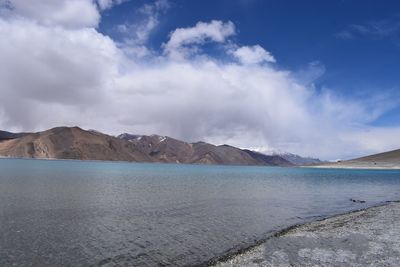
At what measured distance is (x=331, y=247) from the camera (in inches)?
904

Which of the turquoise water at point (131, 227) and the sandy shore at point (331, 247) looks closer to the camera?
the sandy shore at point (331, 247)

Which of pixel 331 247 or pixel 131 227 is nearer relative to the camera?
pixel 331 247

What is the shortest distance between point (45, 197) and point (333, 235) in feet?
124

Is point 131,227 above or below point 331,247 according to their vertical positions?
below

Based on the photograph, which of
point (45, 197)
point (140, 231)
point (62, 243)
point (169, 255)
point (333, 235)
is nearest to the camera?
point (169, 255)

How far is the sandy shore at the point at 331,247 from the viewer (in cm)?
1981

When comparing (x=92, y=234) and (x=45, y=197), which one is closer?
(x=92, y=234)

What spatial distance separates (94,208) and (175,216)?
9.94 m

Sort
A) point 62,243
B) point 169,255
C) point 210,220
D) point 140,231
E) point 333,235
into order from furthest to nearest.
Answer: point 210,220, point 140,231, point 333,235, point 62,243, point 169,255

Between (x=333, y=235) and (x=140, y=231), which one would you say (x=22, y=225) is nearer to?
(x=140, y=231)

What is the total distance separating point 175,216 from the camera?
121 ft

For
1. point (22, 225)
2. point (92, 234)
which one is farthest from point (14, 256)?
point (22, 225)

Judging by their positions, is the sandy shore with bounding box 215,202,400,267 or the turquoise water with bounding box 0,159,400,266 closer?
the sandy shore with bounding box 215,202,400,267

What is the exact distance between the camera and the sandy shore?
19.8m
